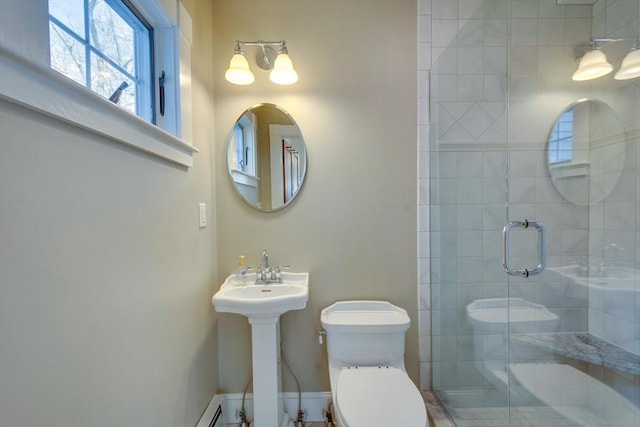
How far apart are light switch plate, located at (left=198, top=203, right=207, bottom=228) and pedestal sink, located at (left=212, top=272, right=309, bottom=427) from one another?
35 cm

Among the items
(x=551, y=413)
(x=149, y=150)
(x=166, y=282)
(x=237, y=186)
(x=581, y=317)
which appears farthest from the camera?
(x=237, y=186)

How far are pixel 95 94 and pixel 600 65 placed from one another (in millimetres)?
2210

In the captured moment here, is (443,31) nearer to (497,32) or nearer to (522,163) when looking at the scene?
(497,32)

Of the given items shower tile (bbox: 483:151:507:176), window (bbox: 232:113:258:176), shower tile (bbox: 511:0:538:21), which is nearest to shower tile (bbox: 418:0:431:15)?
shower tile (bbox: 511:0:538:21)

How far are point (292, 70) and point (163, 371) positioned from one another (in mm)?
1531

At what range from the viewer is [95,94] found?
700mm

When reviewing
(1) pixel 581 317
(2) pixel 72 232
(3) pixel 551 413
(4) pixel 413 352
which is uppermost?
(2) pixel 72 232

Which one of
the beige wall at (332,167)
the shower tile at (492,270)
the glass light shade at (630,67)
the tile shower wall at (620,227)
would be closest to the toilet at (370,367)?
the beige wall at (332,167)

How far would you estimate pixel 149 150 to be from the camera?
0.97 m

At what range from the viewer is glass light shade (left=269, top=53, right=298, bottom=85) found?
148 centimetres

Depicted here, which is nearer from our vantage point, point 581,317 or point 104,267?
point 104,267

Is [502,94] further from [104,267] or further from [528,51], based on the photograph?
[104,267]

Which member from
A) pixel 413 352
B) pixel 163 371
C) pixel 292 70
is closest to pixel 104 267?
pixel 163 371

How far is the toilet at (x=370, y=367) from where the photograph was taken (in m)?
1.06
